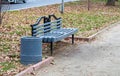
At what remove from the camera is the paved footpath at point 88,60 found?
958cm

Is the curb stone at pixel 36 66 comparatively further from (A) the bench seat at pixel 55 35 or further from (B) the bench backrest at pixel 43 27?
(B) the bench backrest at pixel 43 27

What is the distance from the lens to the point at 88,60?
36.1 ft

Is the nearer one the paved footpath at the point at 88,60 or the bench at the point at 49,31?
the paved footpath at the point at 88,60

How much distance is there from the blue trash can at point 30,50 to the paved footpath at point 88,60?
33 centimetres

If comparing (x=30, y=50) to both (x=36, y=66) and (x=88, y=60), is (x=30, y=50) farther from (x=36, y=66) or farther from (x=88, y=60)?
(x=88, y=60)

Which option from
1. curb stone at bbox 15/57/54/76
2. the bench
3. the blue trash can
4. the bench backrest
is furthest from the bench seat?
the blue trash can

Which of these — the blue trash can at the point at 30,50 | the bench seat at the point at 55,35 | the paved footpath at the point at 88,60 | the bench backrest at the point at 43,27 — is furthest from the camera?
the bench backrest at the point at 43,27

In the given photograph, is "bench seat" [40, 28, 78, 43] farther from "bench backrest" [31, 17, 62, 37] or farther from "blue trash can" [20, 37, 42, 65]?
"blue trash can" [20, 37, 42, 65]

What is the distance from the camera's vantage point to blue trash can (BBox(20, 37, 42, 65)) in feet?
32.3

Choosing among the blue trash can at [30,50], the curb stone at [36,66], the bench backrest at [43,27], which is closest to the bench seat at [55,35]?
the bench backrest at [43,27]

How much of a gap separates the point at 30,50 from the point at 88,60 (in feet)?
5.82

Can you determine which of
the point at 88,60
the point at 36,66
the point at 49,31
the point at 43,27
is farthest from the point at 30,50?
the point at 49,31

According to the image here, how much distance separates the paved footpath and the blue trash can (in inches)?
13.1

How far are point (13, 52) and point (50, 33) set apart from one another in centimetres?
133
